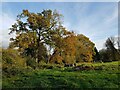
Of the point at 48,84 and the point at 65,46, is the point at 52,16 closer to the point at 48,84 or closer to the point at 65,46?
the point at 65,46

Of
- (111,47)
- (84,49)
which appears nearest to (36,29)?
(84,49)

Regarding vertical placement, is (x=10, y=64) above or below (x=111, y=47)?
below

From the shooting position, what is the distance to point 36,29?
4006 centimetres

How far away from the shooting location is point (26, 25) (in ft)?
133

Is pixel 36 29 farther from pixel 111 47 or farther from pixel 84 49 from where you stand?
pixel 111 47

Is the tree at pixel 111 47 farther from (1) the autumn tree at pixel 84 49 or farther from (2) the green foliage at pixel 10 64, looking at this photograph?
(2) the green foliage at pixel 10 64

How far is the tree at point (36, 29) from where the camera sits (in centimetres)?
3866

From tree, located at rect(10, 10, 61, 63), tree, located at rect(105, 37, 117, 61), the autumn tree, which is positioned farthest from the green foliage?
tree, located at rect(105, 37, 117, 61)

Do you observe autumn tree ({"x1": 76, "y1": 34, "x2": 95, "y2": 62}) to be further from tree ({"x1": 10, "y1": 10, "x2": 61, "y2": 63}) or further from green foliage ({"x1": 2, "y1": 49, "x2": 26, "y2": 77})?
green foliage ({"x1": 2, "y1": 49, "x2": 26, "y2": 77})

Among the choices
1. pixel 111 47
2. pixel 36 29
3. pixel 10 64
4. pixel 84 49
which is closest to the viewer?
pixel 10 64

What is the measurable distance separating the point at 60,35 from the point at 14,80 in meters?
23.9

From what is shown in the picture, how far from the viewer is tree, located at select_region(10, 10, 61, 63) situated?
38.7 meters

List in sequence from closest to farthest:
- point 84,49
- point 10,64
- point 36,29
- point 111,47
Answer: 1. point 10,64
2. point 36,29
3. point 84,49
4. point 111,47

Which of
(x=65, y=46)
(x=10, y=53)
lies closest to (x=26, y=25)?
(x=65, y=46)
